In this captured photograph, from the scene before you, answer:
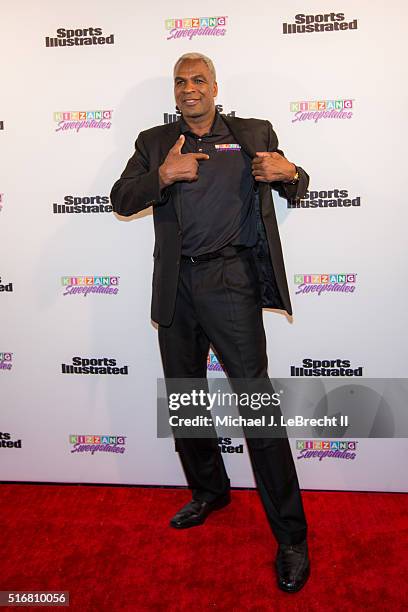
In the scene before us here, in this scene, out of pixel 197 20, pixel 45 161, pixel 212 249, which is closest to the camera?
pixel 212 249

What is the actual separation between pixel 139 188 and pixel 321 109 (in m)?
1.10

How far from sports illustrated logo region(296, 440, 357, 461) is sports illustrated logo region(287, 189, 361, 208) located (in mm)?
1295

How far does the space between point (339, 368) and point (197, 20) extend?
1.95m

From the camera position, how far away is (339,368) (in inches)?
123

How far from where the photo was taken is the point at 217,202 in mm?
2520

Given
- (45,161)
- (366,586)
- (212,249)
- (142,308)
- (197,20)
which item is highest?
(197,20)

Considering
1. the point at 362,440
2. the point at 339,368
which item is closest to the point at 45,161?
the point at 339,368

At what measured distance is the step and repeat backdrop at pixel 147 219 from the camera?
9.53 ft

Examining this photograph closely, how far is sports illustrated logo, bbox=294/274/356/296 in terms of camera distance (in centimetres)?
306

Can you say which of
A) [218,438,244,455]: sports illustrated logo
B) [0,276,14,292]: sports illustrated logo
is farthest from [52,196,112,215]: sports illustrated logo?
[218,438,244,455]: sports illustrated logo

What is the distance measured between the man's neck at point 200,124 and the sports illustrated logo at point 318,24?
71 cm

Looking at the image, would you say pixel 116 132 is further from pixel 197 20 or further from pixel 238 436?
pixel 238 436

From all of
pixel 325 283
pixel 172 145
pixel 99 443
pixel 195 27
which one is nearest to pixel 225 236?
pixel 172 145

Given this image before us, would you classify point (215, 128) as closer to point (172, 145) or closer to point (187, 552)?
point (172, 145)
